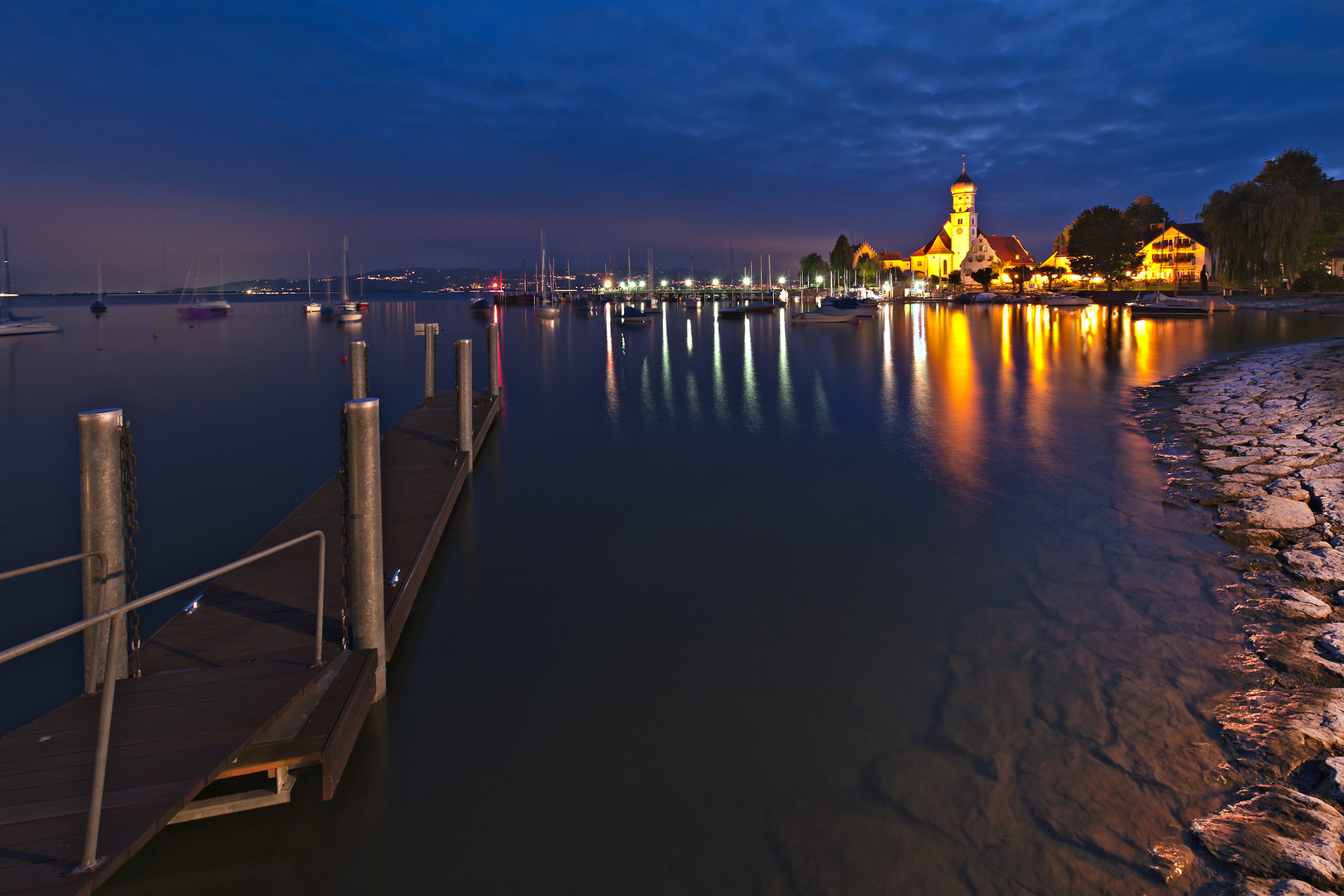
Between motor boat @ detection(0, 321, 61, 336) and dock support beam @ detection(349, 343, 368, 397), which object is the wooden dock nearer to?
dock support beam @ detection(349, 343, 368, 397)

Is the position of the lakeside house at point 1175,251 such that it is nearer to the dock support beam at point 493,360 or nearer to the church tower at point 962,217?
the church tower at point 962,217

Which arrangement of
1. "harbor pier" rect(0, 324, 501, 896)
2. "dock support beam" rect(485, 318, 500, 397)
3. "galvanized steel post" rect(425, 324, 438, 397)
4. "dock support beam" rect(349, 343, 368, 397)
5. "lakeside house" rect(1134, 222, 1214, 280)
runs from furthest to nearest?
1. "lakeside house" rect(1134, 222, 1214, 280)
2. "dock support beam" rect(485, 318, 500, 397)
3. "galvanized steel post" rect(425, 324, 438, 397)
4. "dock support beam" rect(349, 343, 368, 397)
5. "harbor pier" rect(0, 324, 501, 896)

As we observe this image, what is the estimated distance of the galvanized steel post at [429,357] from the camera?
19688mm

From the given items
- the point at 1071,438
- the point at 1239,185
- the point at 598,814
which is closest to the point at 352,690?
the point at 598,814

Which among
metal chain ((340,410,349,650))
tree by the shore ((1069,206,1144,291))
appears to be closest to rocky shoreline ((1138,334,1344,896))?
metal chain ((340,410,349,650))

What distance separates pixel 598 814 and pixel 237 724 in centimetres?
221

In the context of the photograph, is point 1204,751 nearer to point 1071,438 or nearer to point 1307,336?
point 1071,438

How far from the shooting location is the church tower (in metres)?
153

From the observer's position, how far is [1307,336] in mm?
38344

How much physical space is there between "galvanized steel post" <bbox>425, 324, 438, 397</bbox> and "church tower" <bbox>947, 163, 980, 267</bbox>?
512 ft

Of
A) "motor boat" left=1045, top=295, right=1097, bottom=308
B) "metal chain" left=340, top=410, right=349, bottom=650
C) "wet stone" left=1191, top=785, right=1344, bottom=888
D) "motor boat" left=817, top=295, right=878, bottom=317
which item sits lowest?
"wet stone" left=1191, top=785, right=1344, bottom=888

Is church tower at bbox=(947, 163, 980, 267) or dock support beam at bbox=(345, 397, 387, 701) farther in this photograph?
church tower at bbox=(947, 163, 980, 267)

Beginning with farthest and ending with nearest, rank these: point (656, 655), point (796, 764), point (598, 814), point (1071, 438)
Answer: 1. point (1071, 438)
2. point (656, 655)
3. point (796, 764)
4. point (598, 814)

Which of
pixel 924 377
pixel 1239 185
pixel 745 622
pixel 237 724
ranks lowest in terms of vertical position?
pixel 745 622
